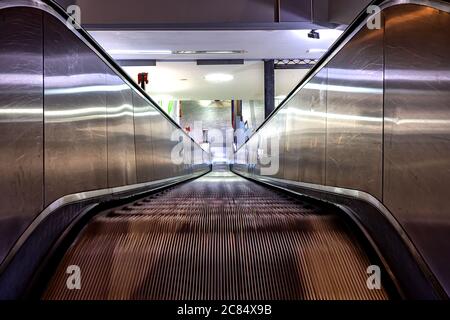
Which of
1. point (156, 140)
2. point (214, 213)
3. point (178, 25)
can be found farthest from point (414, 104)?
point (178, 25)

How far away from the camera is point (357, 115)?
2.79 metres

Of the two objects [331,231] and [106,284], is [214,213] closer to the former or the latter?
[331,231]

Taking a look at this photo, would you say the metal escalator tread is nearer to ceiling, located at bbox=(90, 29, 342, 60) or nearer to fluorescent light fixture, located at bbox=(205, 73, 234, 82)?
ceiling, located at bbox=(90, 29, 342, 60)

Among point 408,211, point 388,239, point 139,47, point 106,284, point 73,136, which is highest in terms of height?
point 139,47

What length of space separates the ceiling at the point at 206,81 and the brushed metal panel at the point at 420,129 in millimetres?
10507

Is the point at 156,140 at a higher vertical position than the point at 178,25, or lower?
lower

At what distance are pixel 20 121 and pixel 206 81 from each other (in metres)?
13.6

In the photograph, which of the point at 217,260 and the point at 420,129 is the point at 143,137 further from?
the point at 420,129

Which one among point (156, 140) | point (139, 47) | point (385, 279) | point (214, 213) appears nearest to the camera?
point (385, 279)

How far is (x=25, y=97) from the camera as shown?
6.94ft

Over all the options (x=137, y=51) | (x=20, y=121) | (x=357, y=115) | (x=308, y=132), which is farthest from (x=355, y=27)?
(x=137, y=51)

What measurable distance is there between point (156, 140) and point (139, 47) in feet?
15.4

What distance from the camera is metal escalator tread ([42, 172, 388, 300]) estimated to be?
1825 millimetres

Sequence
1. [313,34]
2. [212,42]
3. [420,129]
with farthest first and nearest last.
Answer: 1. [212,42]
2. [313,34]
3. [420,129]
